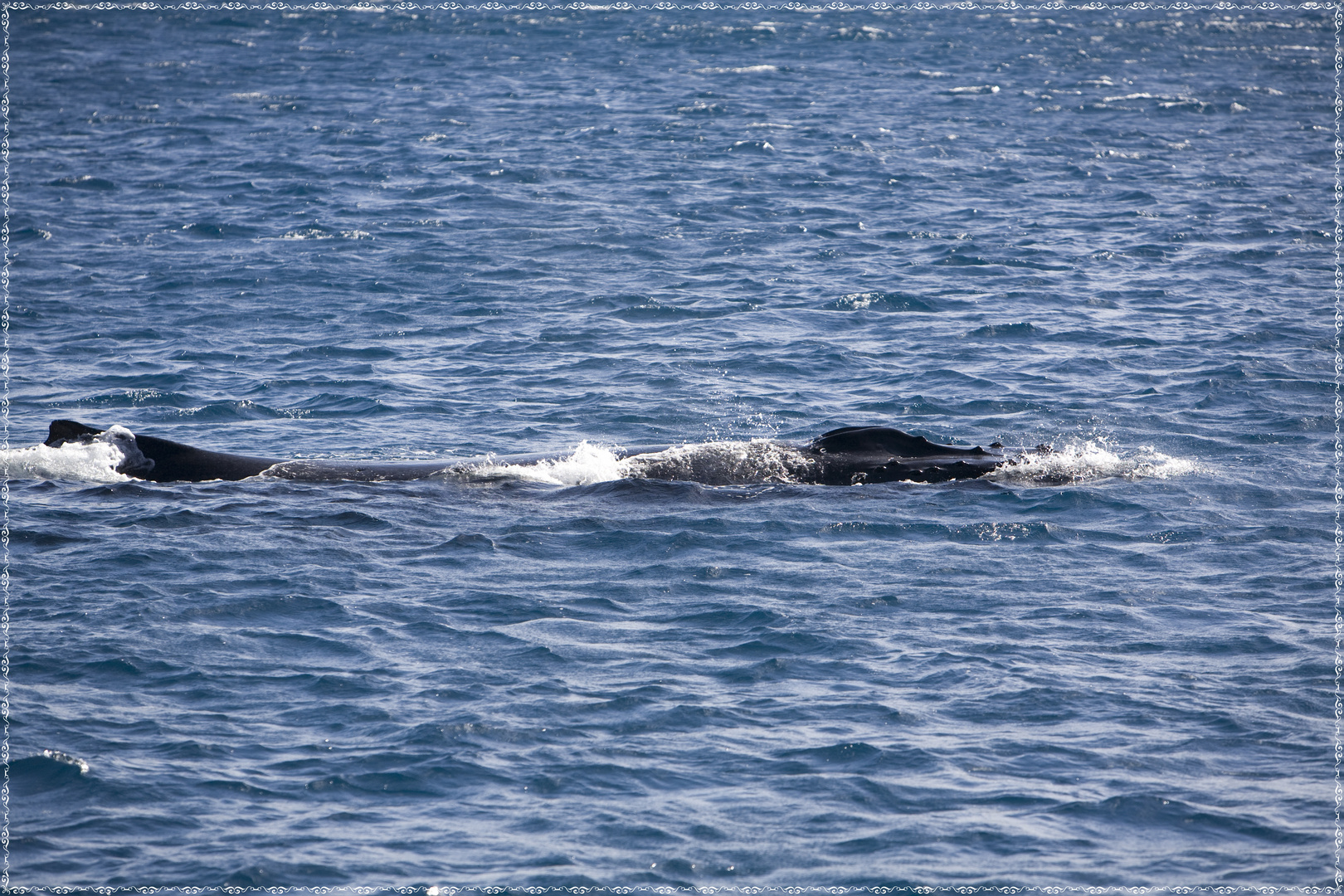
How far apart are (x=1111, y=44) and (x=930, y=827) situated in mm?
68235

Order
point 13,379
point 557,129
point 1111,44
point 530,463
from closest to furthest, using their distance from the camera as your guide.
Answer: point 530,463 < point 13,379 < point 557,129 < point 1111,44

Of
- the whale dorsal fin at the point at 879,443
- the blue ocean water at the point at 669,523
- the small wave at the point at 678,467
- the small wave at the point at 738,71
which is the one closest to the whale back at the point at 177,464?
the blue ocean water at the point at 669,523

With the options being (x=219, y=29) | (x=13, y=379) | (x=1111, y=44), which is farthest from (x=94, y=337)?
(x=1111, y=44)

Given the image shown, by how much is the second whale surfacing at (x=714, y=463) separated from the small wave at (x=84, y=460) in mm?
31

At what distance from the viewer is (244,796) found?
966 cm

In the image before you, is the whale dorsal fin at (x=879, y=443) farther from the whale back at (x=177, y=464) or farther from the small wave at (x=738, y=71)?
the small wave at (x=738, y=71)

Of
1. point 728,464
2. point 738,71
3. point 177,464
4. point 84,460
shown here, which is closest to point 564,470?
point 728,464

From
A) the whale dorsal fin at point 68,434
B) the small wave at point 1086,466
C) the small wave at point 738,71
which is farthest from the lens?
the small wave at point 738,71

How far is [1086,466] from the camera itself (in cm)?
1705

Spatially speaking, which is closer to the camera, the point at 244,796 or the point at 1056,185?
the point at 244,796

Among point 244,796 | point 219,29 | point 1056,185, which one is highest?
point 219,29

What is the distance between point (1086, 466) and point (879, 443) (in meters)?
2.77

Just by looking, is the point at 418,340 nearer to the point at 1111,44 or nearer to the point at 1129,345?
the point at 1129,345

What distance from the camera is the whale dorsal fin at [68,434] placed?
56.1ft
